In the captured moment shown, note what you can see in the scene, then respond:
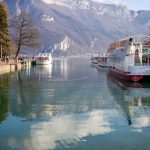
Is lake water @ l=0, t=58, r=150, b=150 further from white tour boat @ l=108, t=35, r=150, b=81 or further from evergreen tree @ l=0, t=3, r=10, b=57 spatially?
evergreen tree @ l=0, t=3, r=10, b=57

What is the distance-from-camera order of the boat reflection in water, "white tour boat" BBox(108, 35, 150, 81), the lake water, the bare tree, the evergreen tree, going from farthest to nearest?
the bare tree → the evergreen tree → "white tour boat" BBox(108, 35, 150, 81) → the boat reflection in water → the lake water

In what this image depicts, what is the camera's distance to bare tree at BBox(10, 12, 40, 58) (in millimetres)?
88688

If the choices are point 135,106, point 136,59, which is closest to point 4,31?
point 136,59

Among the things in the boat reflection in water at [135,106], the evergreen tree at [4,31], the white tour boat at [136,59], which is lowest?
the boat reflection in water at [135,106]

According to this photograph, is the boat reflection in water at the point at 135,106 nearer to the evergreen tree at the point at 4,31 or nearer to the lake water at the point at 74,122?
the lake water at the point at 74,122

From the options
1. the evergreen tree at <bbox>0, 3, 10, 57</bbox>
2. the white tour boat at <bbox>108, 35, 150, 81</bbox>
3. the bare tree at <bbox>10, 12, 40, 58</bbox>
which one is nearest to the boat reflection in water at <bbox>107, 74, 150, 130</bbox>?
the white tour boat at <bbox>108, 35, 150, 81</bbox>

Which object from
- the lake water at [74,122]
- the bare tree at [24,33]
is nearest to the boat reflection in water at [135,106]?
the lake water at [74,122]

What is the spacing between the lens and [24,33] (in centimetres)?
9019

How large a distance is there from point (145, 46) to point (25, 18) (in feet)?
165

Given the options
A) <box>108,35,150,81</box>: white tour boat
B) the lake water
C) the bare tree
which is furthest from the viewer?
the bare tree

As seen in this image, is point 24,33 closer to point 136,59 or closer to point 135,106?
point 136,59

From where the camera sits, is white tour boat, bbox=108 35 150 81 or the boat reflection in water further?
white tour boat, bbox=108 35 150 81

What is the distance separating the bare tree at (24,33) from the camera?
291ft

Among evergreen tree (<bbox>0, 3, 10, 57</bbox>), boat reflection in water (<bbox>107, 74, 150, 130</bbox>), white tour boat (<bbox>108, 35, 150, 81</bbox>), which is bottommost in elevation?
boat reflection in water (<bbox>107, 74, 150, 130</bbox>)
